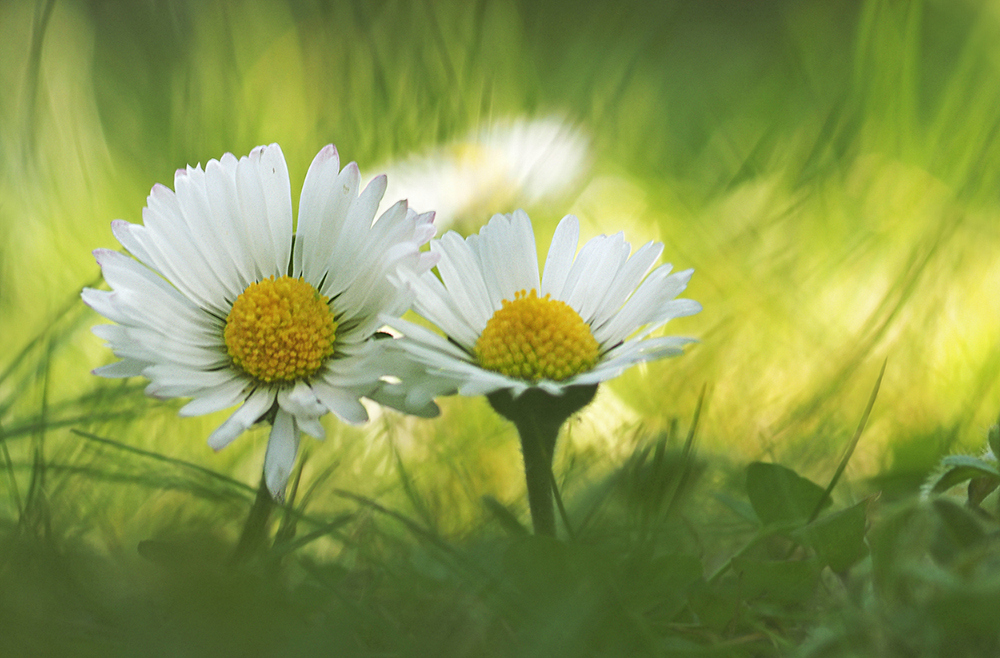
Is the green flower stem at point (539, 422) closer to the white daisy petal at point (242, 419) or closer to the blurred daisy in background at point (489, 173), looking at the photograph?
the white daisy petal at point (242, 419)

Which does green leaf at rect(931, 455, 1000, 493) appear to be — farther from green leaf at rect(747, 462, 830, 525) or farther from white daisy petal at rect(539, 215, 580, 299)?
white daisy petal at rect(539, 215, 580, 299)

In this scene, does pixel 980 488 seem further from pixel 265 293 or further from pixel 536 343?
pixel 265 293

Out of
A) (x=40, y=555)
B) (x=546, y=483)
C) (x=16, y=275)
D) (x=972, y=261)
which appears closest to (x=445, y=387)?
(x=546, y=483)

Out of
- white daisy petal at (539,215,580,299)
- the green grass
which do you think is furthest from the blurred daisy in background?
white daisy petal at (539,215,580,299)

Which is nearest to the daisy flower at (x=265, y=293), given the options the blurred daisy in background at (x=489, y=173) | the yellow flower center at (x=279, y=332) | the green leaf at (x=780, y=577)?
the yellow flower center at (x=279, y=332)

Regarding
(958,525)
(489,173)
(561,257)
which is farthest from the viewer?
(489,173)

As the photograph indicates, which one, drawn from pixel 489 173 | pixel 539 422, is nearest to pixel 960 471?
pixel 539 422
